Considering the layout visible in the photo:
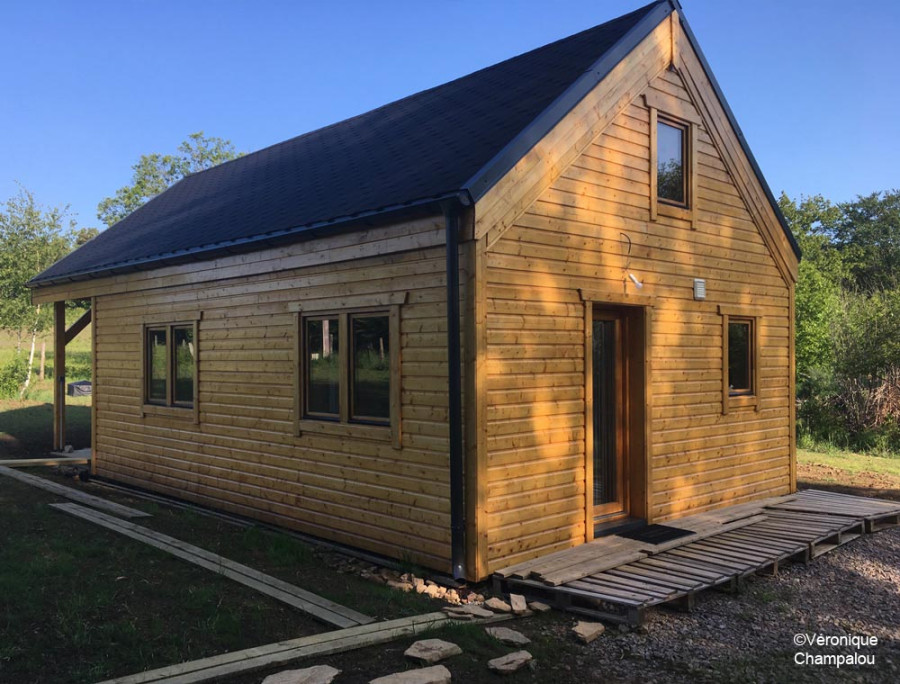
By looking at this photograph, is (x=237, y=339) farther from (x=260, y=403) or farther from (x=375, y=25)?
(x=375, y=25)

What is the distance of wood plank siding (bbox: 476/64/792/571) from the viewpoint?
21.8 feet

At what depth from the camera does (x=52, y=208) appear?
28.6m

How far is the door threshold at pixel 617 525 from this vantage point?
7.76m

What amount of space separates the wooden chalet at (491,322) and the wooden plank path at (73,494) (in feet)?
3.25

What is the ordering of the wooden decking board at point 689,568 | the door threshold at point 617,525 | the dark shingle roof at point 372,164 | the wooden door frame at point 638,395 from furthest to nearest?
the wooden door frame at point 638,395, the door threshold at point 617,525, the dark shingle roof at point 372,164, the wooden decking board at point 689,568

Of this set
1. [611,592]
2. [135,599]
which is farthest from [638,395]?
[135,599]

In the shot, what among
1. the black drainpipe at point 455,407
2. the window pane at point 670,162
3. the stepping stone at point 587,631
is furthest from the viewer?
the window pane at point 670,162

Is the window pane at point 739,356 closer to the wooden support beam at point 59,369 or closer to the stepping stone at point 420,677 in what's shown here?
the stepping stone at point 420,677

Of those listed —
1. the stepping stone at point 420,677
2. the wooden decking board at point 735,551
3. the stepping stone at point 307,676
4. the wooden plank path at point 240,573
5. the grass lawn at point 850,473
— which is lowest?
the grass lawn at point 850,473

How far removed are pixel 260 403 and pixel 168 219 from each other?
563 centimetres

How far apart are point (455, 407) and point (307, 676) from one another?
2768 mm

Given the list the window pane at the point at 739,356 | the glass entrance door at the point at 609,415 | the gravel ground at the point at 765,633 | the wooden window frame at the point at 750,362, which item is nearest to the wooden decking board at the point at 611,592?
the gravel ground at the point at 765,633

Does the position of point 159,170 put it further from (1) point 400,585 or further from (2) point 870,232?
(2) point 870,232

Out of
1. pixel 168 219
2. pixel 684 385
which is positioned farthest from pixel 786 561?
pixel 168 219
